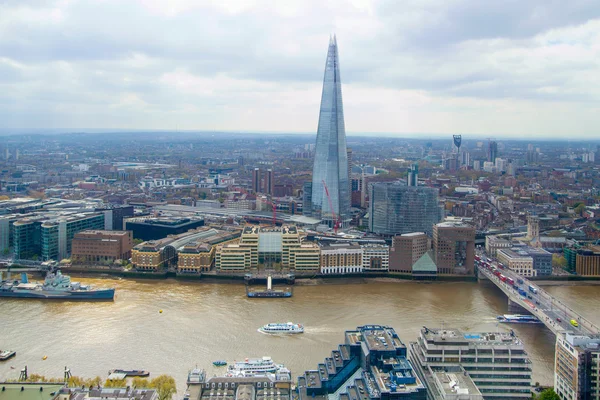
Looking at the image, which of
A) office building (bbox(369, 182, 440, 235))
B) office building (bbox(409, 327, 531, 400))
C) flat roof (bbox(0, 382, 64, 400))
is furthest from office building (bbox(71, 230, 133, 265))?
office building (bbox(409, 327, 531, 400))

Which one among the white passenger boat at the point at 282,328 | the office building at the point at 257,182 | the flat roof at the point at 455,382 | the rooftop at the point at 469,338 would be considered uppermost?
the office building at the point at 257,182

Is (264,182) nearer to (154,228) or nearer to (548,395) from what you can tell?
(154,228)

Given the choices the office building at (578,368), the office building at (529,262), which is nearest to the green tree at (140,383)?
the office building at (578,368)

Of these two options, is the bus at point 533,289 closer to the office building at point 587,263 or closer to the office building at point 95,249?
the office building at point 587,263

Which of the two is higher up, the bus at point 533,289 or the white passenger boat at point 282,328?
the bus at point 533,289

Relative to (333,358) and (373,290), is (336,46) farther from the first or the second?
(333,358)

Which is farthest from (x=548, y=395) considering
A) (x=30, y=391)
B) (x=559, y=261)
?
(x=559, y=261)
